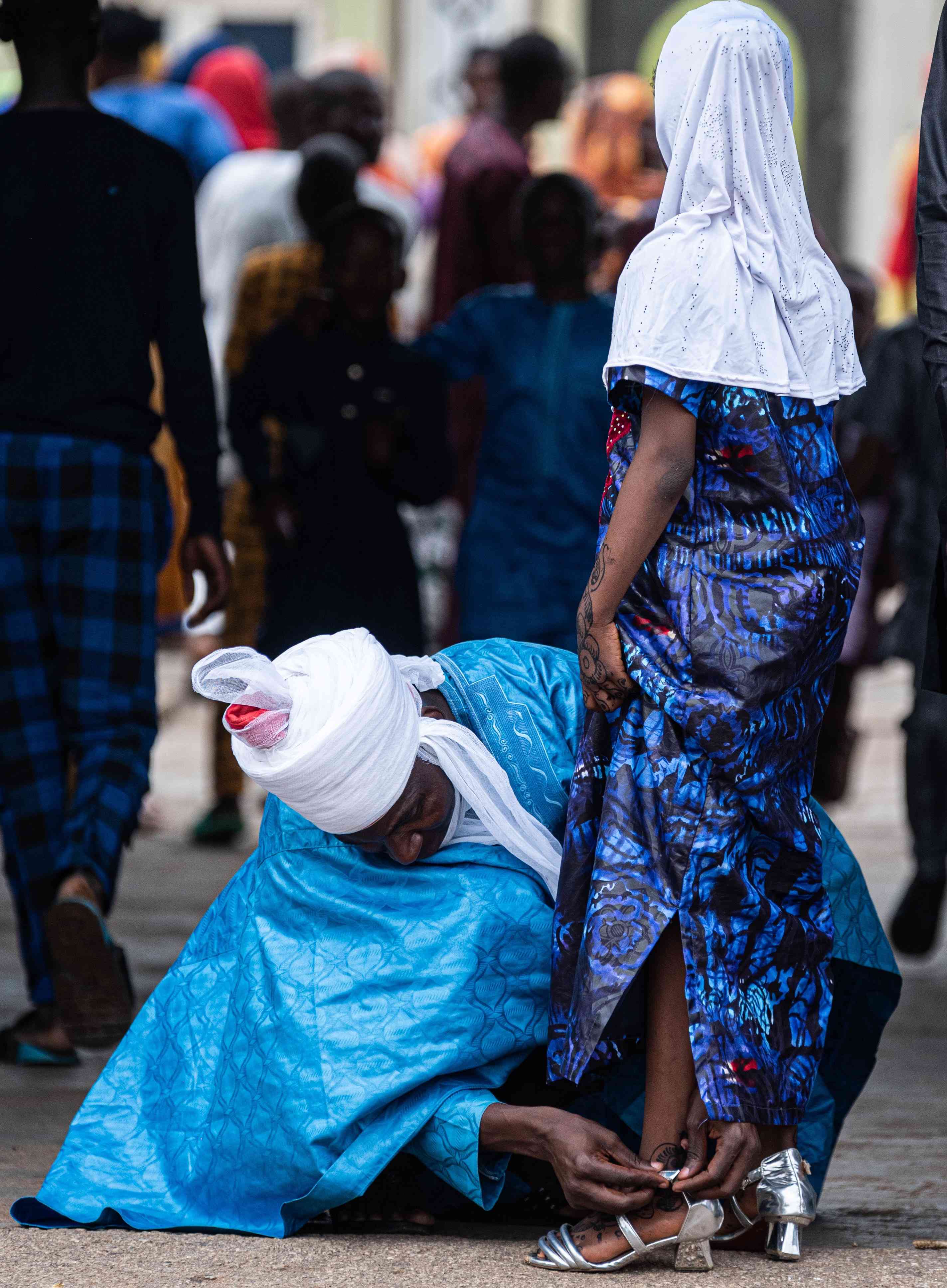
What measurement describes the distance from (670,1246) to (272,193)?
519 centimetres

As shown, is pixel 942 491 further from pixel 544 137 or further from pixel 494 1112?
pixel 544 137

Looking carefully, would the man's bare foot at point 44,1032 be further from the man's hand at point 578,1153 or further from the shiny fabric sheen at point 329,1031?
the man's hand at point 578,1153

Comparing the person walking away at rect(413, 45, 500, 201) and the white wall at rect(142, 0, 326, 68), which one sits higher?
the white wall at rect(142, 0, 326, 68)

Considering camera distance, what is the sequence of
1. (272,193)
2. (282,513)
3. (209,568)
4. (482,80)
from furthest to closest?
(482,80)
(272,193)
(282,513)
(209,568)

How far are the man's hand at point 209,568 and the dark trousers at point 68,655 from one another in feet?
0.58

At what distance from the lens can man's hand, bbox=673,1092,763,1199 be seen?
111 inches

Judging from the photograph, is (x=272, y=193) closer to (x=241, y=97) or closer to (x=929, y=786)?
(x=241, y=97)

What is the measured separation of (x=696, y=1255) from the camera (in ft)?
9.32

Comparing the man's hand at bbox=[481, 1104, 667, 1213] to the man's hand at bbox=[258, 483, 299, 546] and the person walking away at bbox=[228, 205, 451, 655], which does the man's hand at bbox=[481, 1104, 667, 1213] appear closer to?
A: the person walking away at bbox=[228, 205, 451, 655]

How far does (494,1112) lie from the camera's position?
2926 mm

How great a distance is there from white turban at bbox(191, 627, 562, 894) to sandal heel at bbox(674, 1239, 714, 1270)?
572mm

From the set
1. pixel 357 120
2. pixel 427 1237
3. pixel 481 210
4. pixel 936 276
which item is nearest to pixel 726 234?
pixel 936 276

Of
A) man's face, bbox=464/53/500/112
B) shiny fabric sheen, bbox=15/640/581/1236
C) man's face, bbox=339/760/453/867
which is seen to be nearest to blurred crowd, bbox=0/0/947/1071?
shiny fabric sheen, bbox=15/640/581/1236

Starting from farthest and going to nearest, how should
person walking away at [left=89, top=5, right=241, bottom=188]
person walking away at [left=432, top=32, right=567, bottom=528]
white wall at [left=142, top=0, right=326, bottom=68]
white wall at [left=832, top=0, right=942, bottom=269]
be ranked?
white wall at [left=142, top=0, right=326, bottom=68] < white wall at [left=832, top=0, right=942, bottom=269] < person walking away at [left=89, top=5, right=241, bottom=188] < person walking away at [left=432, top=32, right=567, bottom=528]
